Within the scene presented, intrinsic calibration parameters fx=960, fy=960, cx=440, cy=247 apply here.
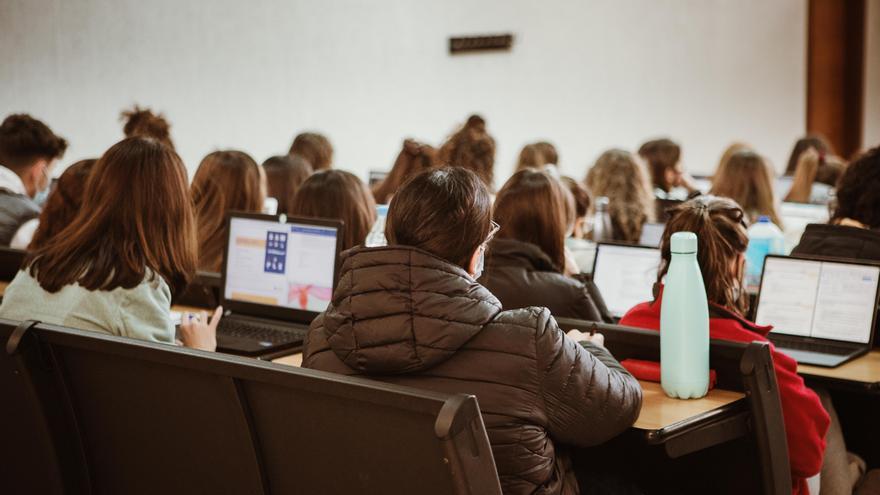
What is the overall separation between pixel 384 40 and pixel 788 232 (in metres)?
5.22

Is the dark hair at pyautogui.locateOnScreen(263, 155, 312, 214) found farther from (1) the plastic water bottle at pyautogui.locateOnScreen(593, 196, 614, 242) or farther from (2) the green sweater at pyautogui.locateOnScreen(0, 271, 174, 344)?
(2) the green sweater at pyautogui.locateOnScreen(0, 271, 174, 344)

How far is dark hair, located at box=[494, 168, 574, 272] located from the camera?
281 centimetres

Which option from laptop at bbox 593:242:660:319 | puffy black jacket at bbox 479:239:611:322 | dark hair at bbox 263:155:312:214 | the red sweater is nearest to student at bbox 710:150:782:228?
laptop at bbox 593:242:660:319

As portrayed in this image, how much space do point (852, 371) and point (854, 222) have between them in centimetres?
93

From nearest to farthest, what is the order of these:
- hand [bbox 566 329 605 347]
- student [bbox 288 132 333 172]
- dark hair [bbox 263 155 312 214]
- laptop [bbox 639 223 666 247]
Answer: hand [bbox 566 329 605 347]
laptop [bbox 639 223 666 247]
dark hair [bbox 263 155 312 214]
student [bbox 288 132 333 172]

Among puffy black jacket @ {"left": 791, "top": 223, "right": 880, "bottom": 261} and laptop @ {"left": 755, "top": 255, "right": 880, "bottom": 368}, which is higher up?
puffy black jacket @ {"left": 791, "top": 223, "right": 880, "bottom": 261}

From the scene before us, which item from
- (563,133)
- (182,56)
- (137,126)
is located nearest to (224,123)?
(182,56)

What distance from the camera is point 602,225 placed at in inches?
191

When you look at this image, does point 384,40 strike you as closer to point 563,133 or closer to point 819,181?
point 563,133

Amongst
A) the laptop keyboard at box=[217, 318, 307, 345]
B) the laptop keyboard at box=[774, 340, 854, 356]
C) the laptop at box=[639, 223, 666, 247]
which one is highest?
the laptop at box=[639, 223, 666, 247]

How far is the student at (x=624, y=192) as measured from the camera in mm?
4902

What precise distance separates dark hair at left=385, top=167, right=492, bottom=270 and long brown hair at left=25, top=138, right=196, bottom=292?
2.98ft

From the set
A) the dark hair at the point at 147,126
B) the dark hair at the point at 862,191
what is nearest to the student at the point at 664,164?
the dark hair at the point at 862,191

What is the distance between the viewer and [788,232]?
4672 mm
